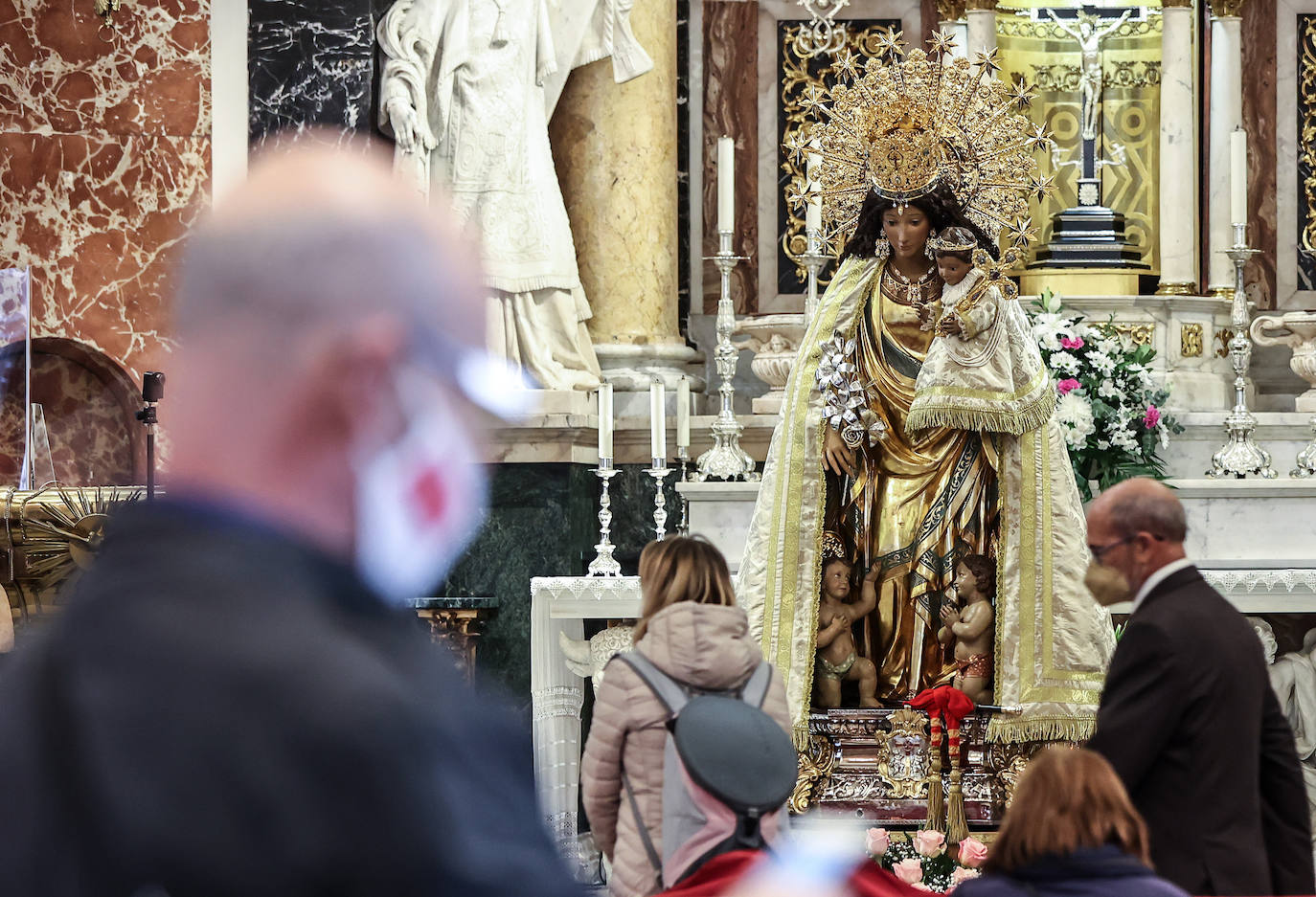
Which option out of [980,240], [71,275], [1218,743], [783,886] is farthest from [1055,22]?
[783,886]

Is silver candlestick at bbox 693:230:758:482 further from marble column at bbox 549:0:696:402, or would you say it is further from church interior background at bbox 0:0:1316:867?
marble column at bbox 549:0:696:402

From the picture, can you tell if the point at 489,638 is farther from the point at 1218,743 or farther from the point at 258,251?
the point at 258,251

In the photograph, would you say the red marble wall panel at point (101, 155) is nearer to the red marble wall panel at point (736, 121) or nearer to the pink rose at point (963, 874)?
the red marble wall panel at point (736, 121)

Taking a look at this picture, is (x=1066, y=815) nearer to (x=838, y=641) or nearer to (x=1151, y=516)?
(x=1151, y=516)

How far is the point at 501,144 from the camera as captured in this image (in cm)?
831

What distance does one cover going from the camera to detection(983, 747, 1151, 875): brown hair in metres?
2.83

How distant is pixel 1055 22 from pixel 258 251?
350 inches

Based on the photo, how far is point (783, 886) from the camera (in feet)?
3.95

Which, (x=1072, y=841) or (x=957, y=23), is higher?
(x=957, y=23)

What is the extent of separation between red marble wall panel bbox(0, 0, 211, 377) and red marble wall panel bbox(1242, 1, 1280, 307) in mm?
5106

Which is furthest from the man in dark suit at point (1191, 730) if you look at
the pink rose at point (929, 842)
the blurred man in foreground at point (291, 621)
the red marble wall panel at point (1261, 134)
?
the red marble wall panel at point (1261, 134)

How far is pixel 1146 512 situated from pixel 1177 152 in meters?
5.77

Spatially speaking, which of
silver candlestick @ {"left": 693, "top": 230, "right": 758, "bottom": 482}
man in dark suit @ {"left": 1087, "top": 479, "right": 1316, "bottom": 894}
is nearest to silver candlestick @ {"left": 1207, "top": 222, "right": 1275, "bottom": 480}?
silver candlestick @ {"left": 693, "top": 230, "right": 758, "bottom": 482}

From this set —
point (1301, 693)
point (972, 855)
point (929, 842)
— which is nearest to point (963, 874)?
point (972, 855)
